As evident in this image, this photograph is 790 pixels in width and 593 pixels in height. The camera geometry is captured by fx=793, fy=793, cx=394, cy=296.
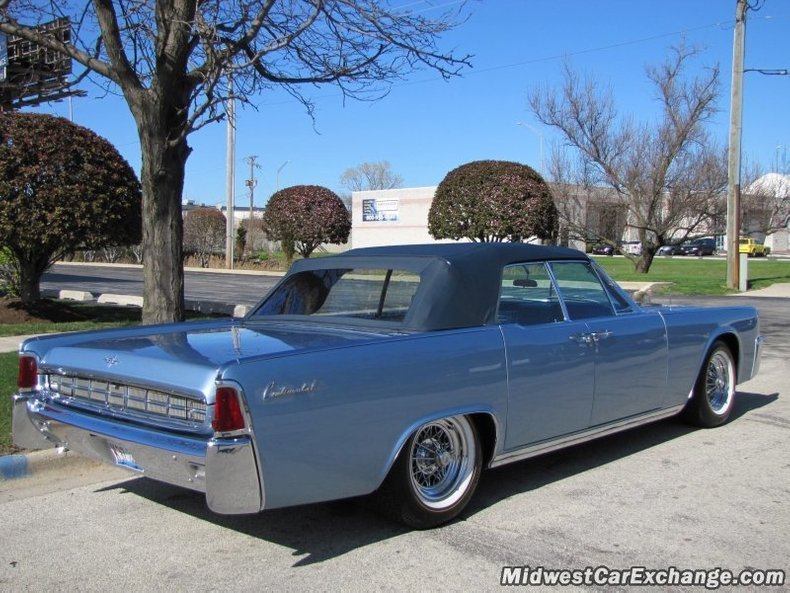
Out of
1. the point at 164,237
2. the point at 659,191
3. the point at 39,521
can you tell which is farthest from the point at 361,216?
the point at 39,521

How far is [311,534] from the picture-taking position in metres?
4.30

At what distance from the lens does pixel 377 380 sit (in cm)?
388

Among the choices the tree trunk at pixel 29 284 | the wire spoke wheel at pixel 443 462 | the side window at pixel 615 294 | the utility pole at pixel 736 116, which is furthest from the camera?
the utility pole at pixel 736 116

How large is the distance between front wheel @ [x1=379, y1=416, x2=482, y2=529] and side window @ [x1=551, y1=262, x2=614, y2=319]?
1.29 meters

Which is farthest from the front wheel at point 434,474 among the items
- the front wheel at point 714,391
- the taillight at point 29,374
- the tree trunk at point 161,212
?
the tree trunk at point 161,212

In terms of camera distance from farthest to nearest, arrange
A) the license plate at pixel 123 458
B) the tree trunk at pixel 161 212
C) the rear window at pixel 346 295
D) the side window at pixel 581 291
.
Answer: the tree trunk at pixel 161 212 → the side window at pixel 581 291 → the rear window at pixel 346 295 → the license plate at pixel 123 458

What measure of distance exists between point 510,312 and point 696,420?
2.60 meters

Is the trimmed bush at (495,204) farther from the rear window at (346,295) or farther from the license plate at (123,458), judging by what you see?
the license plate at (123,458)

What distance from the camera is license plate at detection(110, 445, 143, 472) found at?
3941 mm

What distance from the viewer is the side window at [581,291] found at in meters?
5.30

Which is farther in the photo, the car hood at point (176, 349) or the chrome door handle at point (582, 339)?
the chrome door handle at point (582, 339)

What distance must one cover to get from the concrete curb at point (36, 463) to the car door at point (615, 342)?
133 inches

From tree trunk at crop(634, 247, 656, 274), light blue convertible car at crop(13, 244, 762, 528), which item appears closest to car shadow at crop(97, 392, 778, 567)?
light blue convertible car at crop(13, 244, 762, 528)

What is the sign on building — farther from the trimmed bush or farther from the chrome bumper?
the chrome bumper
